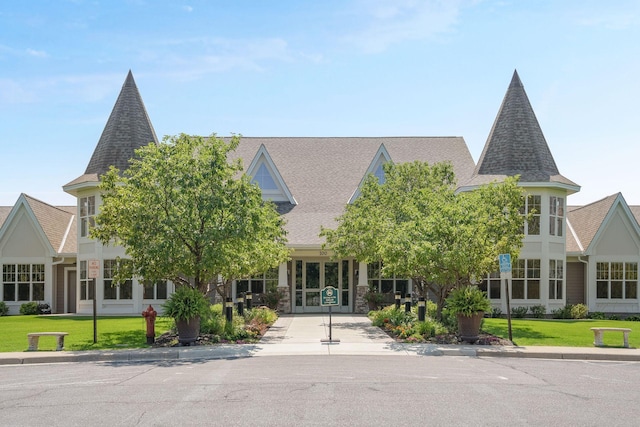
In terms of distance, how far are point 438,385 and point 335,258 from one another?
1572 centimetres

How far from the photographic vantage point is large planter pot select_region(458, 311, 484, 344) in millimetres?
17797

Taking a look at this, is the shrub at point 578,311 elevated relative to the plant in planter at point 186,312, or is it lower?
lower

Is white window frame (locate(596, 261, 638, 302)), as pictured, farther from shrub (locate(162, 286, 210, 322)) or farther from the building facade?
shrub (locate(162, 286, 210, 322))

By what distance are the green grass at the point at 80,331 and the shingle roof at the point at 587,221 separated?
748 inches

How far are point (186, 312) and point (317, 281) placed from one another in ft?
44.4

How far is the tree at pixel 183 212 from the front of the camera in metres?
17.8

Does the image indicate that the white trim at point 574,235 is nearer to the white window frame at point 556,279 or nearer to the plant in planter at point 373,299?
the white window frame at point 556,279

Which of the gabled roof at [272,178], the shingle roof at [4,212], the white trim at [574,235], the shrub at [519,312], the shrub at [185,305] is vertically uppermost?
the gabled roof at [272,178]

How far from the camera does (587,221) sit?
1264 inches

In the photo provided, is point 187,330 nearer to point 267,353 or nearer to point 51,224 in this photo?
point 267,353

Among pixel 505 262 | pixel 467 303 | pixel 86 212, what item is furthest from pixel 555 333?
pixel 86 212

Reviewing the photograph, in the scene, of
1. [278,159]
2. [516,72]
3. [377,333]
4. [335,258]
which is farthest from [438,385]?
[278,159]

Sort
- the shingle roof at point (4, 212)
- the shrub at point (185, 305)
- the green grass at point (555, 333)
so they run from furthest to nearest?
the shingle roof at point (4, 212), the green grass at point (555, 333), the shrub at point (185, 305)

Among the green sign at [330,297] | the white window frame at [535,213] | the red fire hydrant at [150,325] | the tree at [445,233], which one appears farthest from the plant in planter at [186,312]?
the white window frame at [535,213]
